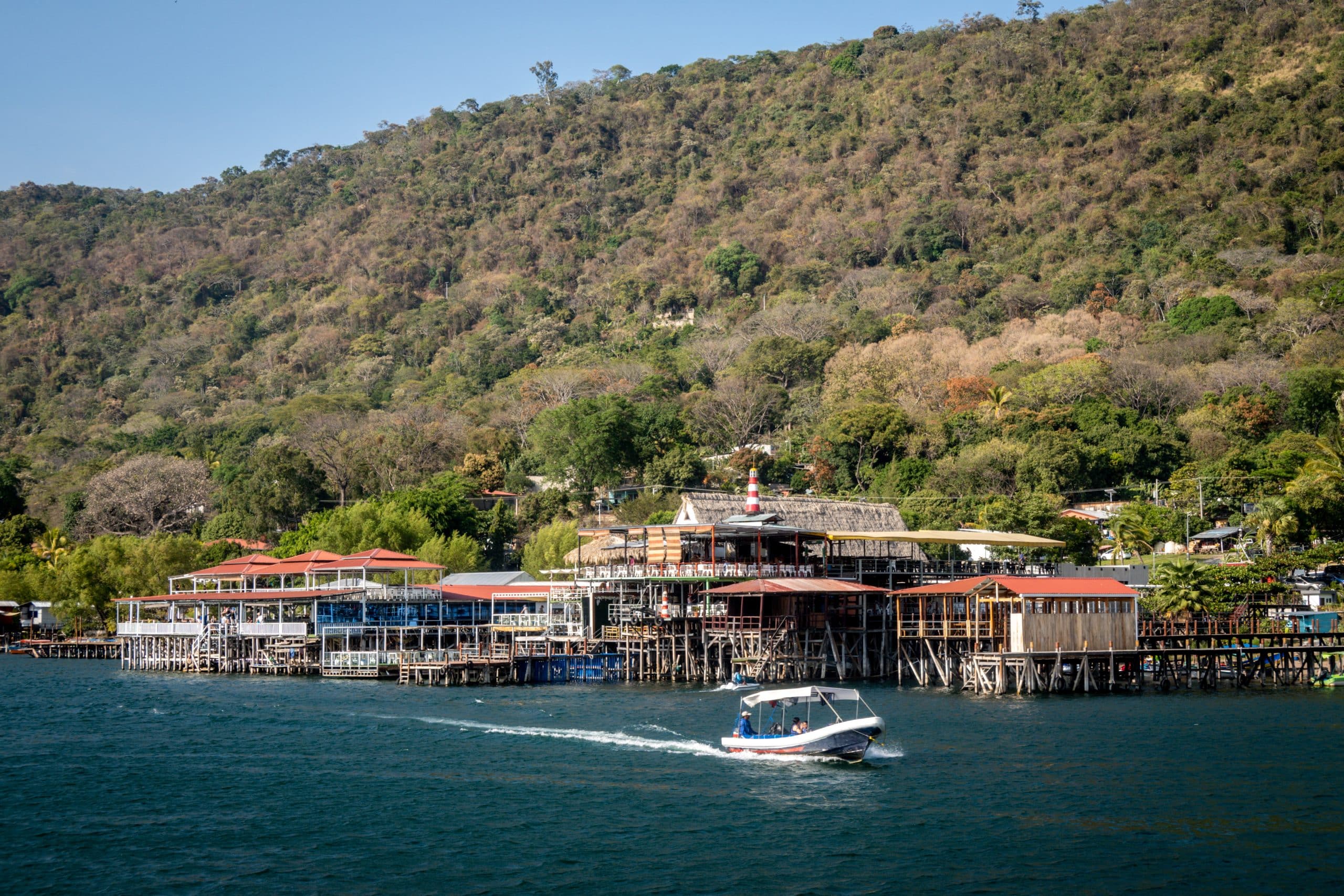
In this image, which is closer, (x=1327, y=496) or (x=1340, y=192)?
(x=1327, y=496)

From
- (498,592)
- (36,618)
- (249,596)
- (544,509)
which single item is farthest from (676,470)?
(36,618)

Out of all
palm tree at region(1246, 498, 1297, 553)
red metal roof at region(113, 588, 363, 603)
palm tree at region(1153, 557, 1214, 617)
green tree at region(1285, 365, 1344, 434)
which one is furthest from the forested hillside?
red metal roof at region(113, 588, 363, 603)

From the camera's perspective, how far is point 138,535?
116m

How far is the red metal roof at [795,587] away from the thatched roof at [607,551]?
31.5 feet

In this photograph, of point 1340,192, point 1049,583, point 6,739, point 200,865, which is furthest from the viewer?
point 1340,192

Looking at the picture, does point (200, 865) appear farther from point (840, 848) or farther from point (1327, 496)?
point (1327, 496)

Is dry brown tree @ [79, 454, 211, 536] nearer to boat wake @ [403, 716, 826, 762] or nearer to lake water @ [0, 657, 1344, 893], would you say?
lake water @ [0, 657, 1344, 893]

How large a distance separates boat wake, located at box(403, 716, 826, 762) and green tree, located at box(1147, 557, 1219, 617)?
30715 millimetres

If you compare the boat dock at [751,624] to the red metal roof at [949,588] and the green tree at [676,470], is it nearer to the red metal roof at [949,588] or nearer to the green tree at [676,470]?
the red metal roof at [949,588]

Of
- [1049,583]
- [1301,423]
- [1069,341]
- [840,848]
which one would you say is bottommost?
[840,848]

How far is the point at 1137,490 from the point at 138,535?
85570mm

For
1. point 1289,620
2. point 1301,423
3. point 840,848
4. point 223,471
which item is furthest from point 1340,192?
point 840,848

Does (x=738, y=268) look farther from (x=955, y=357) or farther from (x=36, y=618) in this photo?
(x=36, y=618)

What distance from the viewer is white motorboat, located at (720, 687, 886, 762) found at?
3991 cm
